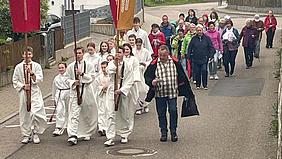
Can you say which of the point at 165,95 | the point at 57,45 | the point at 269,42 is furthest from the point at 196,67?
the point at 269,42

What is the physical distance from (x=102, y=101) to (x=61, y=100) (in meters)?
0.87

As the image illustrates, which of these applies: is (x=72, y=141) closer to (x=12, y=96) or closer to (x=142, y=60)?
(x=142, y=60)

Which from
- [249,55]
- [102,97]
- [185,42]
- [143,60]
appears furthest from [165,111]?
[249,55]

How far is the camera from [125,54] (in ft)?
44.5

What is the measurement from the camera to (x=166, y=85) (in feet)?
41.7

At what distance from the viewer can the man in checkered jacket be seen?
41.7 feet

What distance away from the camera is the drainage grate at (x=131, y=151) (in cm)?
1200

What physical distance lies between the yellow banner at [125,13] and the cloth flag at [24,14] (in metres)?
1.56

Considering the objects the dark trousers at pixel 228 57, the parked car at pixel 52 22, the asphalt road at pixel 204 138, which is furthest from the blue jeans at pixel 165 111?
the parked car at pixel 52 22

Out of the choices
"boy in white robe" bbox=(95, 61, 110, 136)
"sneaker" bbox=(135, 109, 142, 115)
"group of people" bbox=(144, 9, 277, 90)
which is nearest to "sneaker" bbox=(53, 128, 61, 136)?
"boy in white robe" bbox=(95, 61, 110, 136)

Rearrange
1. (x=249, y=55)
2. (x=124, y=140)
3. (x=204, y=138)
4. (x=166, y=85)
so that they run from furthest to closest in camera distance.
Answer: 1. (x=249, y=55)
2. (x=204, y=138)
3. (x=124, y=140)
4. (x=166, y=85)

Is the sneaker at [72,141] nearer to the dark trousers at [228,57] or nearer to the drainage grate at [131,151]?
the drainage grate at [131,151]

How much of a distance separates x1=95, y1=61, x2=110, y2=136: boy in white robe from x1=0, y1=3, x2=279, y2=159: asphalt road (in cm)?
30

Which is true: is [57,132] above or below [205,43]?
below
